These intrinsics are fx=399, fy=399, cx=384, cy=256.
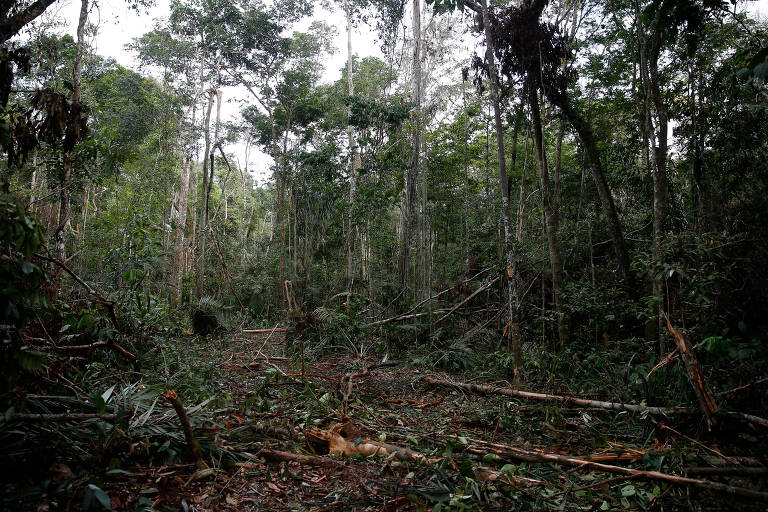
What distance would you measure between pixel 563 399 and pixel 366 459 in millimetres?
2335

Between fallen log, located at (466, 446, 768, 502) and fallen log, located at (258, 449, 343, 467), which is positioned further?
fallen log, located at (258, 449, 343, 467)

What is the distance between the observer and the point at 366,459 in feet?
9.64

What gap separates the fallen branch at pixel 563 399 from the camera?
338 cm

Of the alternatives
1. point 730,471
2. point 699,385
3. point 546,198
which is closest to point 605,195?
point 546,198

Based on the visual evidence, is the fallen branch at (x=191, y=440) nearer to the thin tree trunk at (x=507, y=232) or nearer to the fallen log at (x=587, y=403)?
the fallen log at (x=587, y=403)

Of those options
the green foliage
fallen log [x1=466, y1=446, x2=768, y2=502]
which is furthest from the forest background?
fallen log [x1=466, y1=446, x2=768, y2=502]

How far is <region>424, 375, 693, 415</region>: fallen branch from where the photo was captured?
3.38 meters

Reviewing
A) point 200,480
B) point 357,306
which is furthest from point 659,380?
point 357,306

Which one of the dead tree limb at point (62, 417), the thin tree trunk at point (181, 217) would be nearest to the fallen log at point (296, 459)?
the dead tree limb at point (62, 417)

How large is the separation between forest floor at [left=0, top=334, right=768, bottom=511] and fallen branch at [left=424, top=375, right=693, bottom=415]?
9cm

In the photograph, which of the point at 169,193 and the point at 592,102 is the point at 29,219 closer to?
the point at 592,102

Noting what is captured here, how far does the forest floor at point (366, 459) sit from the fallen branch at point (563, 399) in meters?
0.09

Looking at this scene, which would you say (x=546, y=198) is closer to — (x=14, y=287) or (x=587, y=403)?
(x=587, y=403)

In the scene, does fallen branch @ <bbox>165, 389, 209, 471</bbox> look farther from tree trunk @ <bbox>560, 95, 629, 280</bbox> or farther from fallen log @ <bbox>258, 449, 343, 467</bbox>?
tree trunk @ <bbox>560, 95, 629, 280</bbox>
